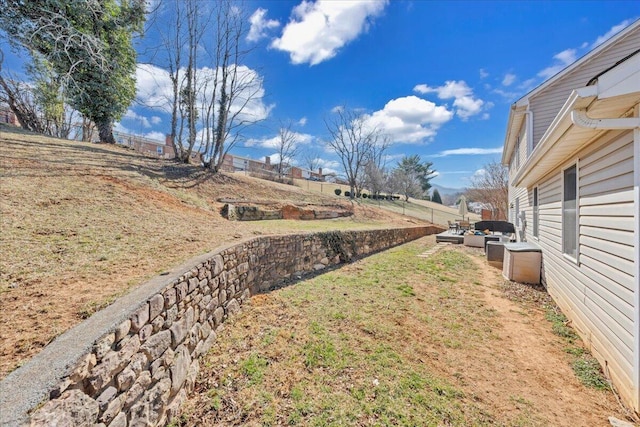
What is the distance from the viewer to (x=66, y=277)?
284 cm

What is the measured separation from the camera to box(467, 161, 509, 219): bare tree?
64.7 ft

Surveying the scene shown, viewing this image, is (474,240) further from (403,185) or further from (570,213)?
(403,185)

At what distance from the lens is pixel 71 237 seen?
12.4ft

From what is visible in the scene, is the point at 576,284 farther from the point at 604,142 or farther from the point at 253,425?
the point at 253,425

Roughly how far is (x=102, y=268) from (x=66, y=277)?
35 cm

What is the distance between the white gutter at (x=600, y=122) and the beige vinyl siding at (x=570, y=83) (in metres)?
7.15

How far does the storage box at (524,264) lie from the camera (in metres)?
6.38

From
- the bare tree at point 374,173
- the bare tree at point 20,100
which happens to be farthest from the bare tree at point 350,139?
the bare tree at point 20,100

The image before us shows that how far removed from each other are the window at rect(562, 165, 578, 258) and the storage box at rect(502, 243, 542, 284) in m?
1.82


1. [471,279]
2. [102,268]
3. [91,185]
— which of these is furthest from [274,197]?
[102,268]

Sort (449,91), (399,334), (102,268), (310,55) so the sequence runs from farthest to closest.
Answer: (449,91) → (310,55) → (399,334) → (102,268)

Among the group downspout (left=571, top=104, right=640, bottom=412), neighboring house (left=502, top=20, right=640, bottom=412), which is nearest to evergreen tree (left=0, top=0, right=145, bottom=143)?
neighboring house (left=502, top=20, right=640, bottom=412)

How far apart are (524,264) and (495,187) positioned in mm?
17781

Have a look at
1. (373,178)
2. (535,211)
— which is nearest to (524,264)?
Answer: (535,211)
